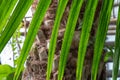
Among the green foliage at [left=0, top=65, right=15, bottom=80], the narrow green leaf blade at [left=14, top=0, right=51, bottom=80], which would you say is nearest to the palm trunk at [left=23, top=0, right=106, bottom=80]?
the green foliage at [left=0, top=65, right=15, bottom=80]

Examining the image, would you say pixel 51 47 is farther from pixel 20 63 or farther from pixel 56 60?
pixel 56 60

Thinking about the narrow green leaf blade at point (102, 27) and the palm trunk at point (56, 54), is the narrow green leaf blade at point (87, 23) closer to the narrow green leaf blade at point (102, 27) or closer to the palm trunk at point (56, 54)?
the narrow green leaf blade at point (102, 27)

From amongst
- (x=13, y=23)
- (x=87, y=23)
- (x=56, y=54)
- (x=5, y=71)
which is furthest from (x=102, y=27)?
(x=5, y=71)

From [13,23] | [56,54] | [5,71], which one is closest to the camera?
[13,23]

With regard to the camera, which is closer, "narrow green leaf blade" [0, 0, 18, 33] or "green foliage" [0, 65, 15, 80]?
"narrow green leaf blade" [0, 0, 18, 33]

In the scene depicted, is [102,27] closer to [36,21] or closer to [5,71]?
[36,21]

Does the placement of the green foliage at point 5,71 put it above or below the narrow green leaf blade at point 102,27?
below

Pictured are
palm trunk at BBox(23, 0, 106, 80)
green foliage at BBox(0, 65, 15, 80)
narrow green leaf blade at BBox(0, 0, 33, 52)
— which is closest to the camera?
narrow green leaf blade at BBox(0, 0, 33, 52)

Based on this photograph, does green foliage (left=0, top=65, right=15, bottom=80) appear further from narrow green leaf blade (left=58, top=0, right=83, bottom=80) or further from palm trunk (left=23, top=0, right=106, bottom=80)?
narrow green leaf blade (left=58, top=0, right=83, bottom=80)

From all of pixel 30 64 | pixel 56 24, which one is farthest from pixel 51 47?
pixel 30 64

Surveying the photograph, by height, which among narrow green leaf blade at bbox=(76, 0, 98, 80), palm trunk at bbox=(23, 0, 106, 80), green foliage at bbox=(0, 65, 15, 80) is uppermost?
narrow green leaf blade at bbox=(76, 0, 98, 80)

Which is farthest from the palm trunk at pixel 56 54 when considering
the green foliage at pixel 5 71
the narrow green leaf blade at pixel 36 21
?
the narrow green leaf blade at pixel 36 21
